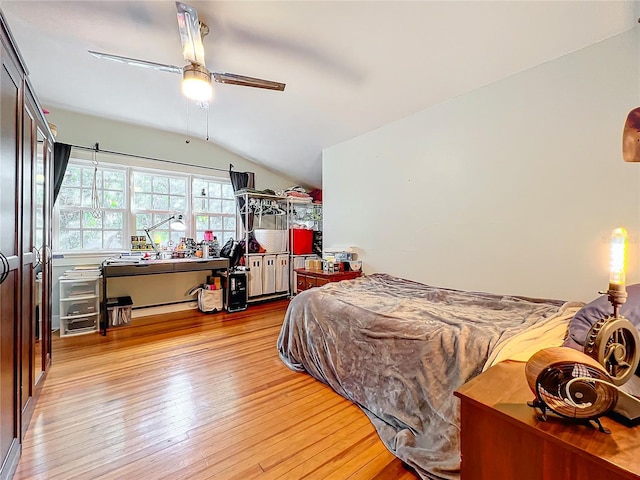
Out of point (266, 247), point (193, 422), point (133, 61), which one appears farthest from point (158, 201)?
point (193, 422)

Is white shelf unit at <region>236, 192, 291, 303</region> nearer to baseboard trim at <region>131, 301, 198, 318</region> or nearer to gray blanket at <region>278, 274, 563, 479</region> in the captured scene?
baseboard trim at <region>131, 301, 198, 318</region>

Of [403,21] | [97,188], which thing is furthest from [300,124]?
[97,188]

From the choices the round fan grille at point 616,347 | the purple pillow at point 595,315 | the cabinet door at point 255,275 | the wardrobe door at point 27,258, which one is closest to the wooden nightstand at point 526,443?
the round fan grille at point 616,347

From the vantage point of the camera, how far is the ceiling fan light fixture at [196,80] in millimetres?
1971

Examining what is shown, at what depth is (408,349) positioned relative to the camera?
166cm

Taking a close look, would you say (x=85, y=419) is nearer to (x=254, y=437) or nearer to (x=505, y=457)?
(x=254, y=437)

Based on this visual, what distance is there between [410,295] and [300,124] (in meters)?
2.43

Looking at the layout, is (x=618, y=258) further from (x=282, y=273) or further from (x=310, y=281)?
(x=282, y=273)

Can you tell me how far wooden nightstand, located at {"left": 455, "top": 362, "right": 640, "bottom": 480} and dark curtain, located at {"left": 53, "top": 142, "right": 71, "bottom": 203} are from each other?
4471 millimetres

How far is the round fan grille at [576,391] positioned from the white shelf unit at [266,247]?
4.05 metres

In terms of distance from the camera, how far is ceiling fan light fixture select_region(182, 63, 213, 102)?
77.6 inches

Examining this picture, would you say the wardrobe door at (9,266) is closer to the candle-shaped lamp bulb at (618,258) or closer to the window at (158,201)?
the candle-shaped lamp bulb at (618,258)

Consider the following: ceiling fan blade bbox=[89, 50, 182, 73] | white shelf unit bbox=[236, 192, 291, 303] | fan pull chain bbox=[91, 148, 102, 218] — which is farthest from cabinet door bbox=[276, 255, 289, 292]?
ceiling fan blade bbox=[89, 50, 182, 73]

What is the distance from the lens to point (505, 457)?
75cm
